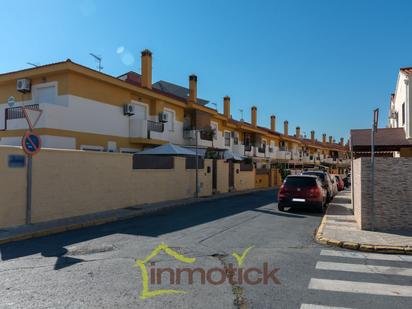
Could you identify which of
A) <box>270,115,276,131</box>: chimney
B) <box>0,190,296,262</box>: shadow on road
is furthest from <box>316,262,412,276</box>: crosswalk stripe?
<box>270,115,276,131</box>: chimney

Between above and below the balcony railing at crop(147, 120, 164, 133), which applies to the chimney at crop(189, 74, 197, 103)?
above

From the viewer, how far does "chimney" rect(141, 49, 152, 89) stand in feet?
84.2

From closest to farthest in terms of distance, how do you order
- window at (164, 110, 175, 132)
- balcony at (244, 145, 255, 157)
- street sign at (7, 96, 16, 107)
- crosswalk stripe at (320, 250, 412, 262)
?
crosswalk stripe at (320, 250, 412, 262) < street sign at (7, 96, 16, 107) < window at (164, 110, 175, 132) < balcony at (244, 145, 255, 157)

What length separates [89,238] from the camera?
29.5 ft

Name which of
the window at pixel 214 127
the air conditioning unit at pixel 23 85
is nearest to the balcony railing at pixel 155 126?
the air conditioning unit at pixel 23 85

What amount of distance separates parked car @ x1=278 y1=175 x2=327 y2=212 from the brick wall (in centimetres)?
470

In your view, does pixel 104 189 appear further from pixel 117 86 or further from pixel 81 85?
pixel 117 86

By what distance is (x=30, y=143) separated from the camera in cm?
1042

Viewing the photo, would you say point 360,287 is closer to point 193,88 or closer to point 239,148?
point 193,88

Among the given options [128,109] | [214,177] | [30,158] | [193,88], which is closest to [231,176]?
[214,177]

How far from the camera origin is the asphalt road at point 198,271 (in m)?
4.70

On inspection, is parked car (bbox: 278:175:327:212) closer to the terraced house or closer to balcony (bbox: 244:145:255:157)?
the terraced house

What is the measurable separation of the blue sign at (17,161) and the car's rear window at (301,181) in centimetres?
1001

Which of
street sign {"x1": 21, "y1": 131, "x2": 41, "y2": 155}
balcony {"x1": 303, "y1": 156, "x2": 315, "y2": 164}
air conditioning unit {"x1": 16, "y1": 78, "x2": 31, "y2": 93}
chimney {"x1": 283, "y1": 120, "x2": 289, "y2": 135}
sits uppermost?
chimney {"x1": 283, "y1": 120, "x2": 289, "y2": 135}
